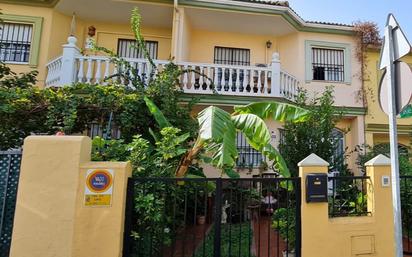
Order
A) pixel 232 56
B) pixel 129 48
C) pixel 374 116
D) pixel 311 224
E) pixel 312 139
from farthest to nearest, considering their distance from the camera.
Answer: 1. pixel 232 56
2. pixel 374 116
3. pixel 129 48
4. pixel 312 139
5. pixel 311 224

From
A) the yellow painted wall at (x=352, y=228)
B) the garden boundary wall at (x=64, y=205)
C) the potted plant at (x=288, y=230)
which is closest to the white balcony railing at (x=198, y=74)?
the potted plant at (x=288, y=230)

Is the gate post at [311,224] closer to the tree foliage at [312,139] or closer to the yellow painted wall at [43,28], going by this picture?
the tree foliage at [312,139]

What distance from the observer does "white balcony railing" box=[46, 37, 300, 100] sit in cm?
A: 948

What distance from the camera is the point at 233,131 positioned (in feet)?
17.9

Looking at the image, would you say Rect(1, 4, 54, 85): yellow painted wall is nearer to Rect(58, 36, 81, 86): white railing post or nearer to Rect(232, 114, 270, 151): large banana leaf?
Rect(58, 36, 81, 86): white railing post

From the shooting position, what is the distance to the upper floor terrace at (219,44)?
10047mm

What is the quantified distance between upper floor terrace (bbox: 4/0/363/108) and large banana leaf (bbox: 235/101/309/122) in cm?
332

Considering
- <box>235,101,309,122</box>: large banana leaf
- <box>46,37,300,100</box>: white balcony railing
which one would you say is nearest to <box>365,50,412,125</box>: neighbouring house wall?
<box>46,37,300,100</box>: white balcony railing

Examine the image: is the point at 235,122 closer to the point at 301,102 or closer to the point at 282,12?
the point at 301,102

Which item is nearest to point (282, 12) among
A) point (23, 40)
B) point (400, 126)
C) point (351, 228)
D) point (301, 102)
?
point (301, 102)

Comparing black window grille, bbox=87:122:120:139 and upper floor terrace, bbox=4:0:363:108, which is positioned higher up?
upper floor terrace, bbox=4:0:363:108

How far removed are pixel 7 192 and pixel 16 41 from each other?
31.0 ft

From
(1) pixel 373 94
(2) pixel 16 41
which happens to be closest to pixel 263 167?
(1) pixel 373 94

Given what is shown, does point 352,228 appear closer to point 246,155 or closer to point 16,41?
point 246,155
